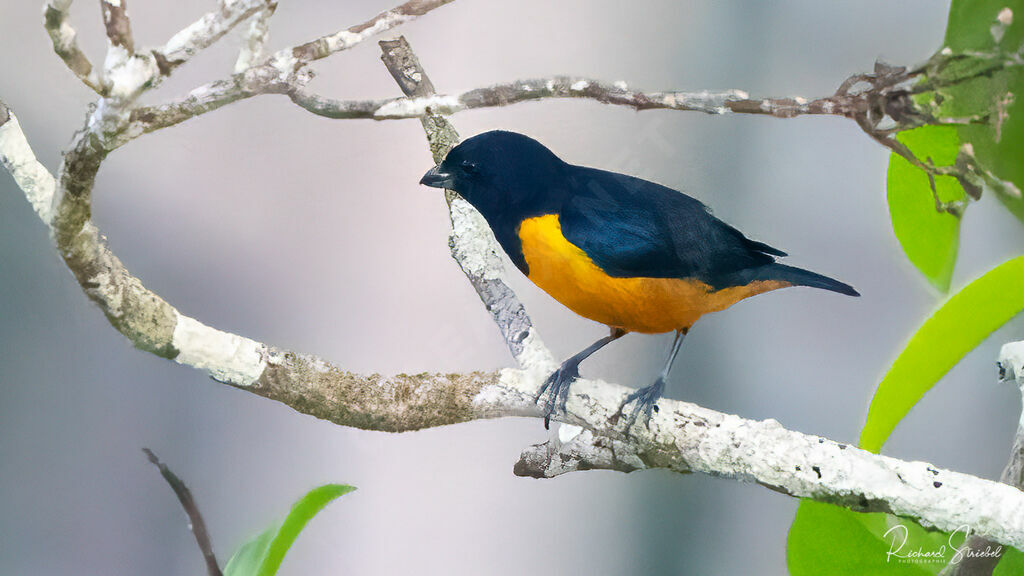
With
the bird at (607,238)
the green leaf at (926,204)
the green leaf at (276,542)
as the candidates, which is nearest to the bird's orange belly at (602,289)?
the bird at (607,238)

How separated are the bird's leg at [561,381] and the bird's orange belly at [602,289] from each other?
0.04 meters

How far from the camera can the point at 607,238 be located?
0.65m

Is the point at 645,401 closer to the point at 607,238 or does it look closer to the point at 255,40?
the point at 607,238

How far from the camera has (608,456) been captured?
0.72m

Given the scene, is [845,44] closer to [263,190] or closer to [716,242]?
[716,242]

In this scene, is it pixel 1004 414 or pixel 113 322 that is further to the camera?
pixel 1004 414

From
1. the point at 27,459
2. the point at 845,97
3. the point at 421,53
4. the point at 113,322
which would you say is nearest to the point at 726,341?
the point at 845,97

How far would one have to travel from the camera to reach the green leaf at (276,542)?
0.70m

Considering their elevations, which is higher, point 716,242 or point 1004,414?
point 716,242

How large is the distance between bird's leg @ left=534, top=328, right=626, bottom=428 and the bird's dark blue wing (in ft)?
0.29

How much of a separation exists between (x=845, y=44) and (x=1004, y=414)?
16.7 inches

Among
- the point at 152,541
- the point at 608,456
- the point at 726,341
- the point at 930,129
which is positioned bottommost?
the point at 152,541

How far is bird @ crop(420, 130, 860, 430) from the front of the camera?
2.15 feet

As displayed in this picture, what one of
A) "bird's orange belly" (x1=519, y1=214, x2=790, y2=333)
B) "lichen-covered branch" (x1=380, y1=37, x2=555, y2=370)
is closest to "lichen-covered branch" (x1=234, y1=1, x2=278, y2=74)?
"lichen-covered branch" (x1=380, y1=37, x2=555, y2=370)
